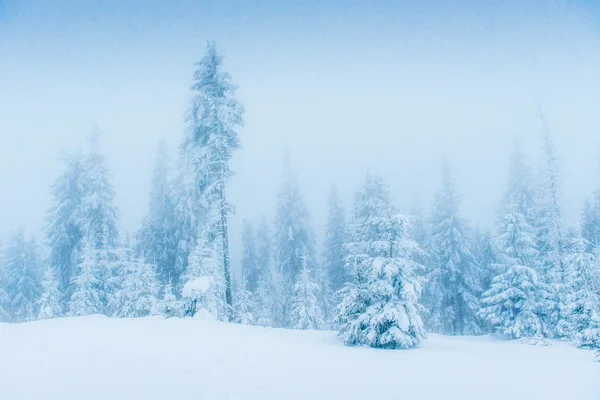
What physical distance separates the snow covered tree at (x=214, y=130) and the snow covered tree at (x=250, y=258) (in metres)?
28.0

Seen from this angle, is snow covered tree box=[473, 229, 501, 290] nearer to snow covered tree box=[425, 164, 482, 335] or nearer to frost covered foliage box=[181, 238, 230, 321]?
snow covered tree box=[425, 164, 482, 335]

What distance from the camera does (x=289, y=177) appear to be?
38344mm

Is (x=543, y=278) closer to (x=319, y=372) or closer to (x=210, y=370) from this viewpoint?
(x=319, y=372)

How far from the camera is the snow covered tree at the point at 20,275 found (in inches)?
1319

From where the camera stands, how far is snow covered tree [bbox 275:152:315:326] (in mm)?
35531


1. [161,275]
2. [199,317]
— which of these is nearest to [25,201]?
[161,275]

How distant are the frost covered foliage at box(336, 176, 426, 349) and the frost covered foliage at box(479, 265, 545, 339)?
36.8 feet

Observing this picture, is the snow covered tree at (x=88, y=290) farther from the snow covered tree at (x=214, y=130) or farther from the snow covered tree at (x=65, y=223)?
the snow covered tree at (x=214, y=130)

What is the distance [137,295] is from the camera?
71.1ft

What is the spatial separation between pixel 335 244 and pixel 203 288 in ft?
75.8

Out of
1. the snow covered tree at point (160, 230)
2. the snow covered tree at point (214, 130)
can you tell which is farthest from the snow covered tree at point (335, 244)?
the snow covered tree at point (214, 130)

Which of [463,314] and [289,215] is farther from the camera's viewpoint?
[289,215]

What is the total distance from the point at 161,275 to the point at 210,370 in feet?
80.3

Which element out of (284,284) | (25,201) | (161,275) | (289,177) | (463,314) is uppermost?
(25,201)
